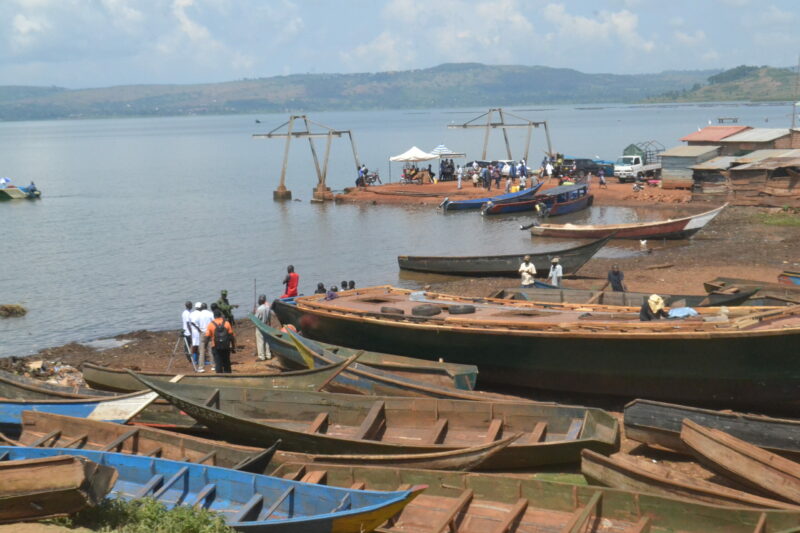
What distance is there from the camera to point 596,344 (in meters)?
16.2

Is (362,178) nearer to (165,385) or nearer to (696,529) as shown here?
(165,385)

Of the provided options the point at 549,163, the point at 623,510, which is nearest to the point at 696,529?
the point at 623,510

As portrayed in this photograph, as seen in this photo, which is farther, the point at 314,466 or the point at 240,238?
Result: the point at 240,238

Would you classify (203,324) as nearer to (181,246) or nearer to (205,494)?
(205,494)

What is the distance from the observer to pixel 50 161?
4894 inches

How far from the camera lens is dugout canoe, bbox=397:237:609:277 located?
28.5 metres

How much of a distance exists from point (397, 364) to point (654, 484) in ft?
23.8

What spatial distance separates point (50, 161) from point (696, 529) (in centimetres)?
12794

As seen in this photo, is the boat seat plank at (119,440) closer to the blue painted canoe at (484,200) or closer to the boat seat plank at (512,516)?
the boat seat plank at (512,516)

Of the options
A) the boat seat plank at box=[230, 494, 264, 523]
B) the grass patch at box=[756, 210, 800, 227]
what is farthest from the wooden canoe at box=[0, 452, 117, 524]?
the grass patch at box=[756, 210, 800, 227]

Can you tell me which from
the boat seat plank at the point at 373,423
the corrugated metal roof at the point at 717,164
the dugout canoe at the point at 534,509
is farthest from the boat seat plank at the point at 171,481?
the corrugated metal roof at the point at 717,164

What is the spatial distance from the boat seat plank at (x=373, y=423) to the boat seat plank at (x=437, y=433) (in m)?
0.80

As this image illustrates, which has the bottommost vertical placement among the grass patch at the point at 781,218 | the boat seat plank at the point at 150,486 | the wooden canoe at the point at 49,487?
the grass patch at the point at 781,218

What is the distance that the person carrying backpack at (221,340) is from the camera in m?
17.9
